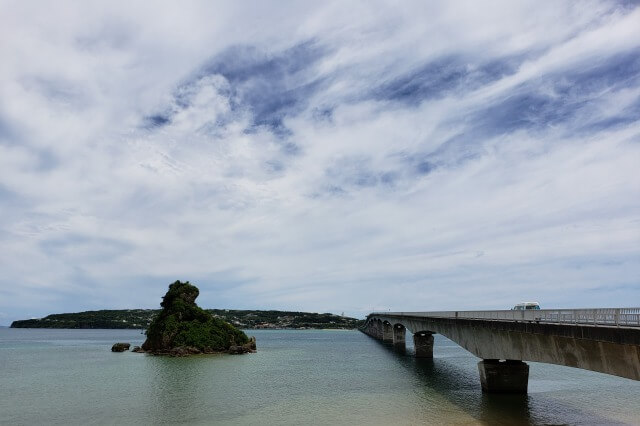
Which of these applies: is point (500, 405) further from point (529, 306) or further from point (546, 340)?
point (529, 306)

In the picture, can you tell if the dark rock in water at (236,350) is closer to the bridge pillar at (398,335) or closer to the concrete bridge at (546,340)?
the bridge pillar at (398,335)

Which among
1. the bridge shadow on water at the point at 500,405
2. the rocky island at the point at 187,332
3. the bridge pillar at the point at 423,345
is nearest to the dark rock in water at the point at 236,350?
the rocky island at the point at 187,332

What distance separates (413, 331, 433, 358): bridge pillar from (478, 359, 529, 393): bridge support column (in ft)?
135

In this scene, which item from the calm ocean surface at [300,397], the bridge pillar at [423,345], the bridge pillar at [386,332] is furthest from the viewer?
→ the bridge pillar at [386,332]

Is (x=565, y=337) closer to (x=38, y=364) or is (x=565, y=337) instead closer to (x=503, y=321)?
(x=503, y=321)

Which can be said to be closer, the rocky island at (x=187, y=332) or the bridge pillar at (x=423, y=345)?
the bridge pillar at (x=423, y=345)

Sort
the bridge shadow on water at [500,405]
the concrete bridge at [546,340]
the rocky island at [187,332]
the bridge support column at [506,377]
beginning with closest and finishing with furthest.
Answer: the concrete bridge at [546,340]
the bridge shadow on water at [500,405]
the bridge support column at [506,377]
the rocky island at [187,332]

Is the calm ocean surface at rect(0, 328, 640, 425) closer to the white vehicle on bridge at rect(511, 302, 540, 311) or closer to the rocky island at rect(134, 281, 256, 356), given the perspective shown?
the white vehicle on bridge at rect(511, 302, 540, 311)

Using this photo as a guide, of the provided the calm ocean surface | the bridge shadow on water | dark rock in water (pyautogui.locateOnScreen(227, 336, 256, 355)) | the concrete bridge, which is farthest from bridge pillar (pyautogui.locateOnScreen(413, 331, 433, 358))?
dark rock in water (pyautogui.locateOnScreen(227, 336, 256, 355))

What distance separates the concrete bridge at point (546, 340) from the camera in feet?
69.7

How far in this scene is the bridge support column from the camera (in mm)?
37750

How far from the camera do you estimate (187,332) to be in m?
86.7

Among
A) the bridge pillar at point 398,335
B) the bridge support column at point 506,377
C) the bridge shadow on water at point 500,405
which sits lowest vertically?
the bridge shadow on water at point 500,405

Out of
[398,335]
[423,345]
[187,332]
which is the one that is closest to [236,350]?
[187,332]
